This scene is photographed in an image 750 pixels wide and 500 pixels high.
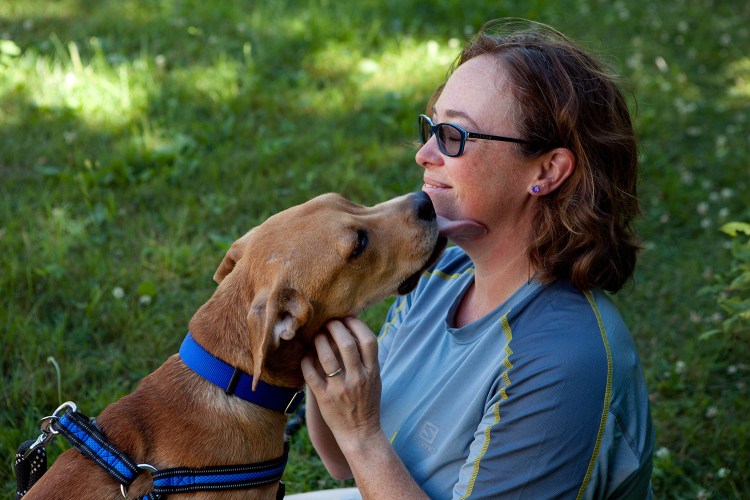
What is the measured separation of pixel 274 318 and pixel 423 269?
71cm

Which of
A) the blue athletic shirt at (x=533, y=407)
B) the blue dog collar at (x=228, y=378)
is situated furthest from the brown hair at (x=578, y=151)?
the blue dog collar at (x=228, y=378)

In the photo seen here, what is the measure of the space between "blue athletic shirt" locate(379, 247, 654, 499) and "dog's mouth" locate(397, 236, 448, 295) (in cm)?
27

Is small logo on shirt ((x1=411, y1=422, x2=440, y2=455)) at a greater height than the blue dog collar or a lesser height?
lesser

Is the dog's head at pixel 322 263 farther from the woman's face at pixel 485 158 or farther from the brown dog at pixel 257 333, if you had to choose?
the woman's face at pixel 485 158

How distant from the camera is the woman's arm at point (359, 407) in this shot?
2.53 metres

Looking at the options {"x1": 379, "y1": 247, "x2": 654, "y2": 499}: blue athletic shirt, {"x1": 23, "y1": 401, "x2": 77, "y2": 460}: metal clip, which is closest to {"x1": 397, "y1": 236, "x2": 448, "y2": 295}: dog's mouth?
{"x1": 379, "y1": 247, "x2": 654, "y2": 499}: blue athletic shirt

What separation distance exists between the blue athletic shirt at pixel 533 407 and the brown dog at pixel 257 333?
1.24ft

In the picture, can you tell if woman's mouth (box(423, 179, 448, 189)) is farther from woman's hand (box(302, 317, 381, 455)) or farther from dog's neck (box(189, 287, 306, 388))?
dog's neck (box(189, 287, 306, 388))

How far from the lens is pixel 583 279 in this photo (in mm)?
2654

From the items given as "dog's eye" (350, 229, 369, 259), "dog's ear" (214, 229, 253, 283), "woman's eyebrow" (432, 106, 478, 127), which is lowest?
"dog's ear" (214, 229, 253, 283)

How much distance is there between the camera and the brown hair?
107 inches

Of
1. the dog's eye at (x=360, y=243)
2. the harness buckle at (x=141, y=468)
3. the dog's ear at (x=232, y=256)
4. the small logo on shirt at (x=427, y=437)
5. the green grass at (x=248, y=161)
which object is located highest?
the dog's eye at (x=360, y=243)

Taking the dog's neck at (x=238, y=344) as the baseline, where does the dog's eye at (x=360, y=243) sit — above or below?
above

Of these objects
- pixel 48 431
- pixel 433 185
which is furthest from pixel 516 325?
pixel 48 431
